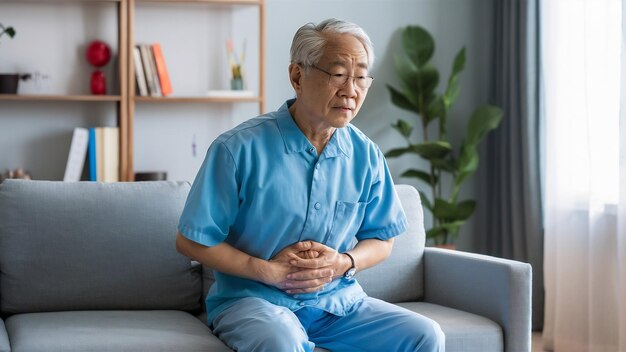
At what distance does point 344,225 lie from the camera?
2.39 metres

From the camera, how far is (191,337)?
7.52 ft

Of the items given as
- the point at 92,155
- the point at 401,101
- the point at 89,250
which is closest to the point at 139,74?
the point at 92,155

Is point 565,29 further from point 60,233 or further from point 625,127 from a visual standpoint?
point 60,233

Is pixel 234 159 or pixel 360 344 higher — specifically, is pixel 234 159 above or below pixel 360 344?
above

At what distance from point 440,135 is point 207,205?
2.59m

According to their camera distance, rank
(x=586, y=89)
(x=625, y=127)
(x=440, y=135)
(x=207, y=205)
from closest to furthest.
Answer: (x=207, y=205), (x=625, y=127), (x=586, y=89), (x=440, y=135)

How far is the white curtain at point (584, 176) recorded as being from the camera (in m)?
3.80

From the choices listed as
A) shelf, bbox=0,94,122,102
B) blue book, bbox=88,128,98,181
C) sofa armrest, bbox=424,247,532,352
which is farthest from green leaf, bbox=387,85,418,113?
sofa armrest, bbox=424,247,532,352

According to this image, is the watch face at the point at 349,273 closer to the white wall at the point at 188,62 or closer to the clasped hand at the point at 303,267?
the clasped hand at the point at 303,267

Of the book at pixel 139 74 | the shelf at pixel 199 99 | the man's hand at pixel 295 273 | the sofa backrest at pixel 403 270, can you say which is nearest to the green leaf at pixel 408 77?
the shelf at pixel 199 99

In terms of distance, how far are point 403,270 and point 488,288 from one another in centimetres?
32

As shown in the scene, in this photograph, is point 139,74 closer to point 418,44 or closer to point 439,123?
point 418,44

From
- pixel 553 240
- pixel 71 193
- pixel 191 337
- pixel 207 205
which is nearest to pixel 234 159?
pixel 207 205

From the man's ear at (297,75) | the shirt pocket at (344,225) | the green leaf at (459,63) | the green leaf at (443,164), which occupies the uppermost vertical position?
the green leaf at (459,63)
